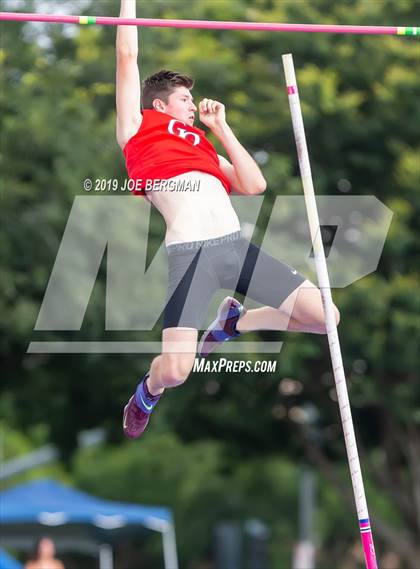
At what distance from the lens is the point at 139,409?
655 centimetres

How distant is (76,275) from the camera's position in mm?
12344

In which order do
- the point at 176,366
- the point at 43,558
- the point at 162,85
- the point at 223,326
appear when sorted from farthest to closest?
the point at 43,558 < the point at 223,326 < the point at 162,85 < the point at 176,366

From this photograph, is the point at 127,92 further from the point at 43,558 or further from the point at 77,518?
the point at 77,518

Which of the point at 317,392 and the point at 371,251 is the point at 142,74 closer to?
the point at 371,251

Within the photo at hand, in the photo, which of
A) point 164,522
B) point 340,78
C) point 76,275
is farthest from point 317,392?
point 76,275

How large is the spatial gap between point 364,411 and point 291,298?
36.7ft

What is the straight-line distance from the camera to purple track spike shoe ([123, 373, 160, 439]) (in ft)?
21.4

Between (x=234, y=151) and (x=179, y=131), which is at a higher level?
(x=179, y=131)

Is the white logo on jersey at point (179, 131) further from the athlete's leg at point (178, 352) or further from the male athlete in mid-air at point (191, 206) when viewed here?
the athlete's leg at point (178, 352)

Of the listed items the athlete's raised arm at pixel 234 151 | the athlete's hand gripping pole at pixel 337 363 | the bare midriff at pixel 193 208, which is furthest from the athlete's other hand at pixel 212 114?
the athlete's hand gripping pole at pixel 337 363

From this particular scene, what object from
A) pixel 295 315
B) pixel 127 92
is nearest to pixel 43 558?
pixel 295 315

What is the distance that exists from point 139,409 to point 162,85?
5.20 feet

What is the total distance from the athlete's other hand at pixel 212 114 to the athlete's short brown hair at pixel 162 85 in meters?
Answer: 0.16

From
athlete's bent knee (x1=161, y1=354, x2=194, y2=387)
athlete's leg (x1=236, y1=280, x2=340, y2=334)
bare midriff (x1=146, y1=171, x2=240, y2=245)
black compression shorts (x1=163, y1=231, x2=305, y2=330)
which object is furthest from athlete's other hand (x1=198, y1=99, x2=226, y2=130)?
athlete's bent knee (x1=161, y1=354, x2=194, y2=387)
